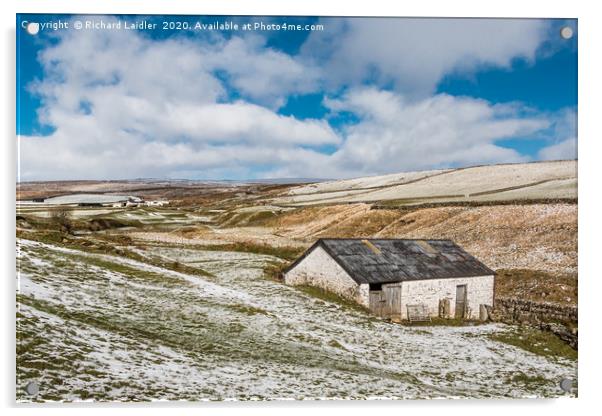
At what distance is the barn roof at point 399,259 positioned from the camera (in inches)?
Result: 514

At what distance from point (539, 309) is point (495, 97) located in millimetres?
5389

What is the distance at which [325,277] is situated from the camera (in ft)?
43.8

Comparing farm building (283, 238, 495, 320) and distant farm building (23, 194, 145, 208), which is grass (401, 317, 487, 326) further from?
distant farm building (23, 194, 145, 208)

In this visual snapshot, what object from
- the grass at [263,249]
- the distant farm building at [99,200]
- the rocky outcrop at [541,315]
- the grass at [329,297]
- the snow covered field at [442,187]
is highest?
the snow covered field at [442,187]

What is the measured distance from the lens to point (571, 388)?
36.2 ft

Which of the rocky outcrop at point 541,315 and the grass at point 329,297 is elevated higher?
the grass at point 329,297

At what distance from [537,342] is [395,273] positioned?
12.3 feet

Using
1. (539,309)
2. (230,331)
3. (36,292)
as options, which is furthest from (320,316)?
(36,292)

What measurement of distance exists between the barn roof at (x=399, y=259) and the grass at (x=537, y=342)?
160 centimetres

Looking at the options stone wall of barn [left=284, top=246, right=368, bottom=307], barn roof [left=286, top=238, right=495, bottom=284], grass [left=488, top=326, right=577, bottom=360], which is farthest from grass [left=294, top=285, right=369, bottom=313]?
grass [left=488, top=326, right=577, bottom=360]

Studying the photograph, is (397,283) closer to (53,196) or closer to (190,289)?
(190,289)

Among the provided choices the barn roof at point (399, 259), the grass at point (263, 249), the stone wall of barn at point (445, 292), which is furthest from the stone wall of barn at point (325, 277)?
the stone wall of barn at point (445, 292)

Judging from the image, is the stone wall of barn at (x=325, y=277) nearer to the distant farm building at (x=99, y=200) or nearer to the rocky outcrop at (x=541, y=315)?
the rocky outcrop at (x=541, y=315)

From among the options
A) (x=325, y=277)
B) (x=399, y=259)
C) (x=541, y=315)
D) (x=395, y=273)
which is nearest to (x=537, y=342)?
(x=541, y=315)
